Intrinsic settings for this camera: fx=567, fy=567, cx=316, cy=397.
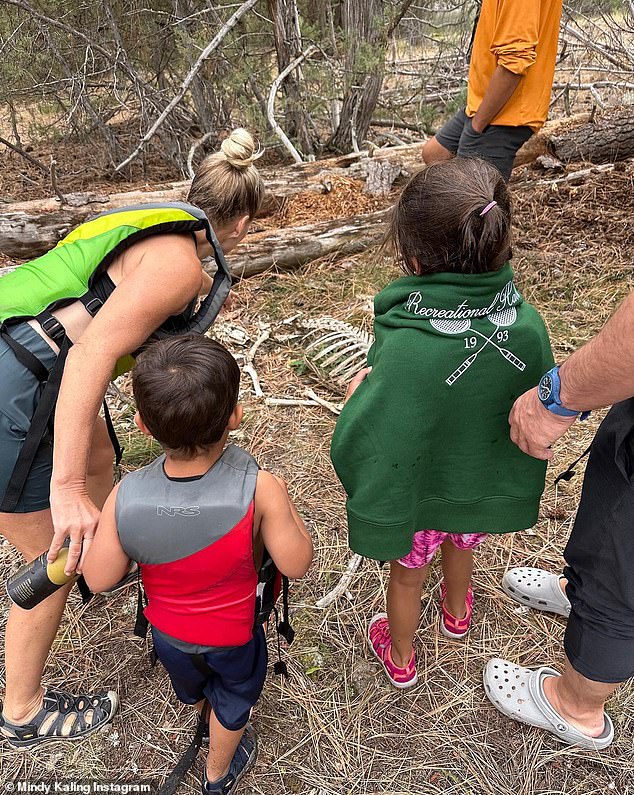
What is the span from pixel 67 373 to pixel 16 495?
442mm

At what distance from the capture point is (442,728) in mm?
1983

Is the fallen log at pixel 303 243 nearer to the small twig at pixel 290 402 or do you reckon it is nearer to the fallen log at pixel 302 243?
the fallen log at pixel 302 243

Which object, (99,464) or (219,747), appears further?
(99,464)

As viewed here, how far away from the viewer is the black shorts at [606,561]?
4.64 feet

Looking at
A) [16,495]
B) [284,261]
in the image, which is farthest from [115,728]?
[284,261]

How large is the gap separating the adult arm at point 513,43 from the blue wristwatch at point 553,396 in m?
2.43

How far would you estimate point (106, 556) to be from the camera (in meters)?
1.41

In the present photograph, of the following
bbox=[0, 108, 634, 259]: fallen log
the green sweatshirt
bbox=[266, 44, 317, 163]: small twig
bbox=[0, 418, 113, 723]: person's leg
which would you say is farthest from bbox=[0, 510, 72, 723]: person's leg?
bbox=[266, 44, 317, 163]: small twig

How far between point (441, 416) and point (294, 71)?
5.28 metres

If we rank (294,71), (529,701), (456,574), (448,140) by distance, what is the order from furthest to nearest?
1. (294,71)
2. (448,140)
3. (456,574)
4. (529,701)

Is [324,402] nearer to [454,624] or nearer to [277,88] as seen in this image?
[454,624]

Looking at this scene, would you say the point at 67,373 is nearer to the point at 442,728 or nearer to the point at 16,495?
the point at 16,495

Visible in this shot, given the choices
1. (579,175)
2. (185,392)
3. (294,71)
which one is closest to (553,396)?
(185,392)

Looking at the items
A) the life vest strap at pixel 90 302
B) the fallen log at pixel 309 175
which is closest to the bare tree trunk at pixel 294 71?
the fallen log at pixel 309 175
